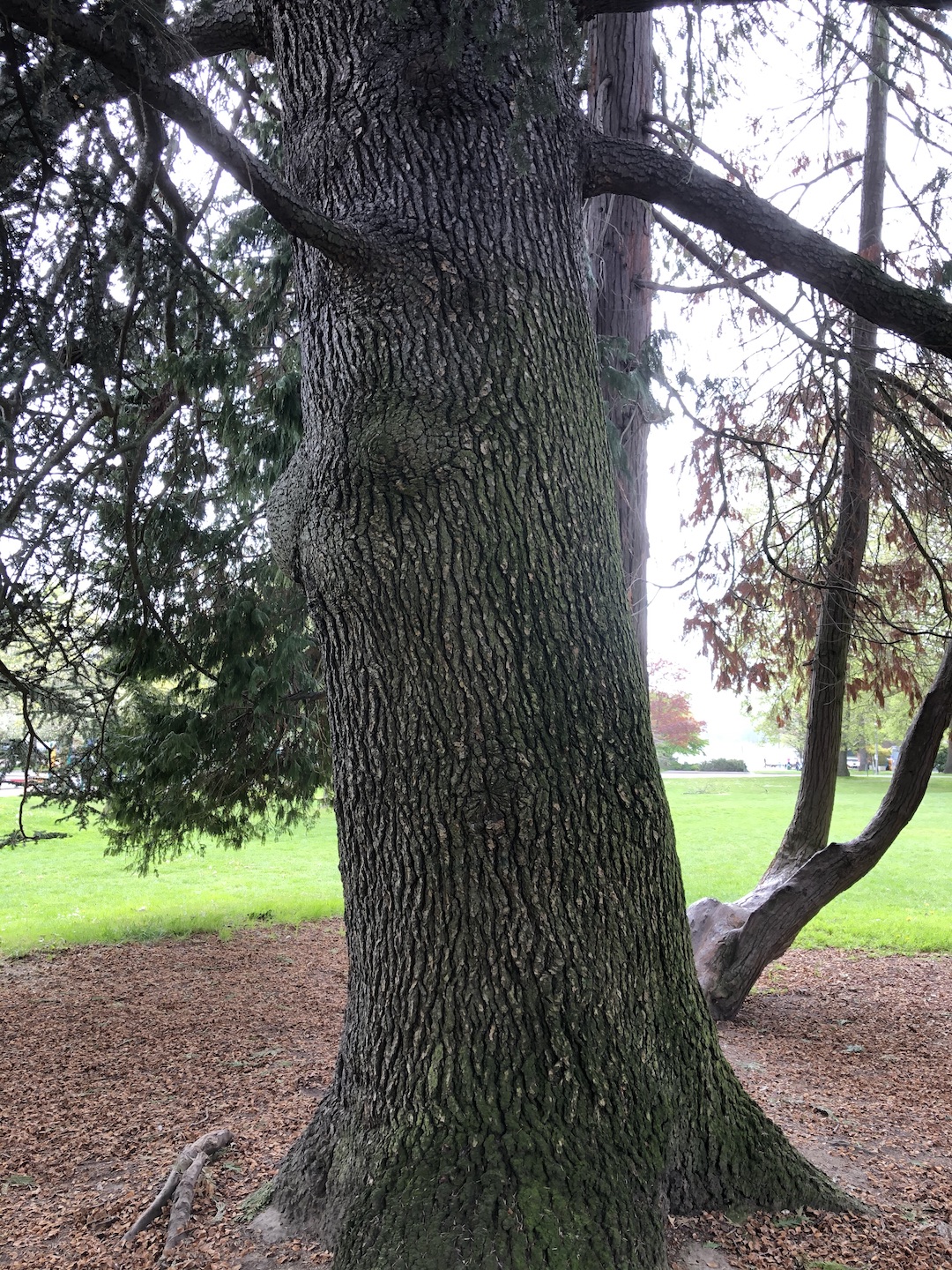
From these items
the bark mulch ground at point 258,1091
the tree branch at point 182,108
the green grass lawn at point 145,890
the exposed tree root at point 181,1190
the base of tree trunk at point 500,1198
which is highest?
the tree branch at point 182,108

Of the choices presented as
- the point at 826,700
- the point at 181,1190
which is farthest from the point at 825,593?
the point at 181,1190

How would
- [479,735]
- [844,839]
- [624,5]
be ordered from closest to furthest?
[479,735] < [624,5] < [844,839]

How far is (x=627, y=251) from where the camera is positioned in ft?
17.7

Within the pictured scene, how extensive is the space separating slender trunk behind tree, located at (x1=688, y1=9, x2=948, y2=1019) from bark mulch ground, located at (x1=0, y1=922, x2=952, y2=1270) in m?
0.41

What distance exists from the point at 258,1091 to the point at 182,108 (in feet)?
12.1

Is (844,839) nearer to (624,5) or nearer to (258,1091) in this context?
(258,1091)

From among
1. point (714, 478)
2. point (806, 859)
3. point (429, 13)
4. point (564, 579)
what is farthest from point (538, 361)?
point (806, 859)

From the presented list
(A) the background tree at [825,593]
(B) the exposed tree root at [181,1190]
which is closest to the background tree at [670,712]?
(A) the background tree at [825,593]

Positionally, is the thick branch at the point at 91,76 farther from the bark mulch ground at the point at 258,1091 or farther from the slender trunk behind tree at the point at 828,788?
the bark mulch ground at the point at 258,1091

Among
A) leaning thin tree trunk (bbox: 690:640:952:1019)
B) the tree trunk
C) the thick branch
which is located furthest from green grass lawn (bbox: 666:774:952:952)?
the thick branch

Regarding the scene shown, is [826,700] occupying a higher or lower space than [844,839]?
higher

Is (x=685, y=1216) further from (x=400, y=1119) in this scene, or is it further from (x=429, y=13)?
(x=429, y=13)

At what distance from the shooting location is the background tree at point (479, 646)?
231 centimetres

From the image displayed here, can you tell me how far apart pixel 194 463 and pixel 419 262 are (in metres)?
3.23
